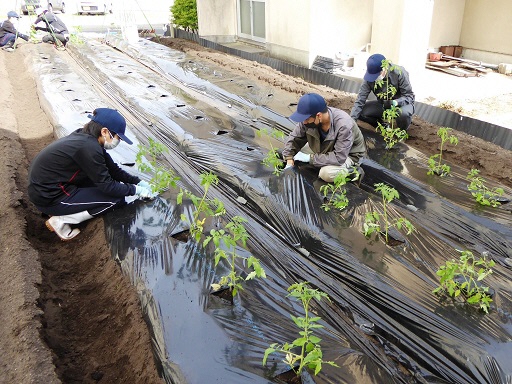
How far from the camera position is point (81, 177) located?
11.2ft

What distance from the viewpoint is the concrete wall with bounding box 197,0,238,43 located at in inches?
473

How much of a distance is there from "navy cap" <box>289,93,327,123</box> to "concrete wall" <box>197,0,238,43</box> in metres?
9.77

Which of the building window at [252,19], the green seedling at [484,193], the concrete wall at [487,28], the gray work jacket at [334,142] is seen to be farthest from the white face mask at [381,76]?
the building window at [252,19]

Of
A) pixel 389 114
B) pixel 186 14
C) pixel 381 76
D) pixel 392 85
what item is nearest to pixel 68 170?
pixel 389 114

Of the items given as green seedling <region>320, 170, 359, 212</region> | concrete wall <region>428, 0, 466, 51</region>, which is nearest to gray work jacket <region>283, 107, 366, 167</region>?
green seedling <region>320, 170, 359, 212</region>

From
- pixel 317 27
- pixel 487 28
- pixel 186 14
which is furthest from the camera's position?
pixel 186 14

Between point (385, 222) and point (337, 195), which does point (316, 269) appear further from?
point (337, 195)

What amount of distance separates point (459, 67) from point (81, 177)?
7.72 meters

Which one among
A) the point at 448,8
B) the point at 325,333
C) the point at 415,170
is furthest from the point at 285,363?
the point at 448,8

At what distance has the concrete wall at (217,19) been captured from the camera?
39.4 ft

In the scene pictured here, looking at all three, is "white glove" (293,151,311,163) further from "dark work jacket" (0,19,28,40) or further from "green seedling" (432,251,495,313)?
"dark work jacket" (0,19,28,40)

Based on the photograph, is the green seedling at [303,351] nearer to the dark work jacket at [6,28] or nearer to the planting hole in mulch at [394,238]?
the planting hole in mulch at [394,238]

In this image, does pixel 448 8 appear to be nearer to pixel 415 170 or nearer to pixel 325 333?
pixel 415 170

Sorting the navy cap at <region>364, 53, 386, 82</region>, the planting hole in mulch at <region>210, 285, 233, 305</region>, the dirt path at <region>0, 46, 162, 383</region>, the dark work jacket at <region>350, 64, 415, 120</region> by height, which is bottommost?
the dirt path at <region>0, 46, 162, 383</region>
